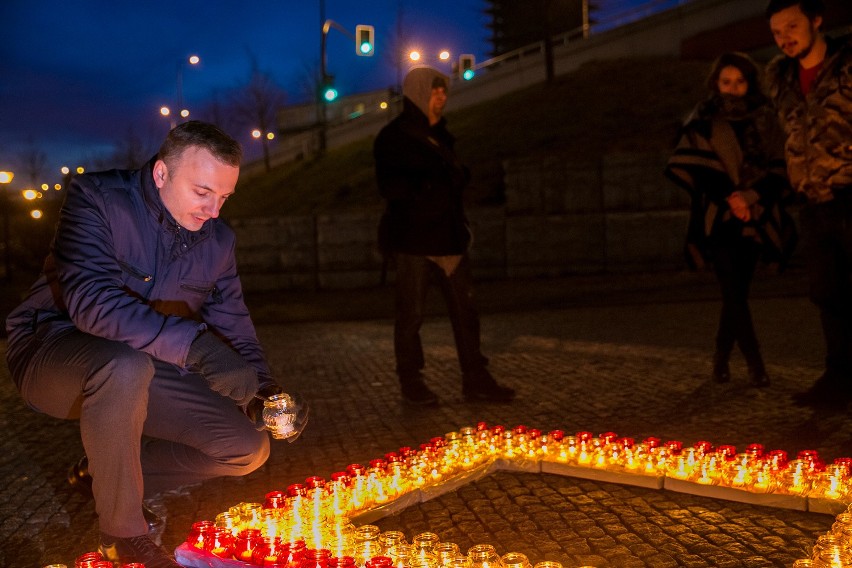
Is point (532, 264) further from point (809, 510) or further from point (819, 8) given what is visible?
point (809, 510)

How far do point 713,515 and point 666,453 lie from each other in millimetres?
513

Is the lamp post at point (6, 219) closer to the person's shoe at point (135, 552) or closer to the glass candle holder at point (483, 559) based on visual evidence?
the person's shoe at point (135, 552)

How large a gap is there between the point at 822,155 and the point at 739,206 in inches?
29.4

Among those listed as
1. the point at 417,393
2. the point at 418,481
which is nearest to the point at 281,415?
the point at 418,481

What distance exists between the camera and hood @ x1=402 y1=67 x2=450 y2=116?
233 inches

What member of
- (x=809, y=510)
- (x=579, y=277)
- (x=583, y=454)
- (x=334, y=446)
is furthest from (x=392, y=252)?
(x=579, y=277)

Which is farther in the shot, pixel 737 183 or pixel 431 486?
pixel 737 183

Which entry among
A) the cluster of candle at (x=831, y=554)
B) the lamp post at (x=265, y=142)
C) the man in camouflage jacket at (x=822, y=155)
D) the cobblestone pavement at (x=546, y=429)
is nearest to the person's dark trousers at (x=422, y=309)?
the cobblestone pavement at (x=546, y=429)

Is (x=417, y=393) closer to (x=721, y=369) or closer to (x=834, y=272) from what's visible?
(x=721, y=369)

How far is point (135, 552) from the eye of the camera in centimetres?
284

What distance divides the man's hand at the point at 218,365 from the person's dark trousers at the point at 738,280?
13.5 ft

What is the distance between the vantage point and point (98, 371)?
2.79m

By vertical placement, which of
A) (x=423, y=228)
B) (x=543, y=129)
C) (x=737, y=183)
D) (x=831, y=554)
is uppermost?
(x=543, y=129)

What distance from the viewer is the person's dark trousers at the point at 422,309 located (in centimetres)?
597
